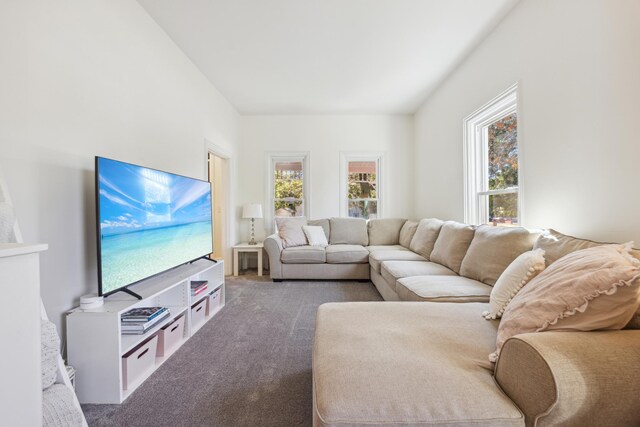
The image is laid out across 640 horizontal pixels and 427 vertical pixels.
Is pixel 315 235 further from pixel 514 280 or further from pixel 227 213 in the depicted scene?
pixel 514 280

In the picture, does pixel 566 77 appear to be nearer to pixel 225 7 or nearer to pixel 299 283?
pixel 225 7

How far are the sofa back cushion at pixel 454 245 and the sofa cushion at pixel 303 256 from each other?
159cm

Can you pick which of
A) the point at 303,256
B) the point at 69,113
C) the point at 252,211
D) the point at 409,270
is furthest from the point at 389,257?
the point at 69,113

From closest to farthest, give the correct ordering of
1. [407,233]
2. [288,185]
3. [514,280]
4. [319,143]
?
[514,280], [407,233], [319,143], [288,185]

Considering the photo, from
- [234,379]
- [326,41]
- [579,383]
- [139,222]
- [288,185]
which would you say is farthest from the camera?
[288,185]

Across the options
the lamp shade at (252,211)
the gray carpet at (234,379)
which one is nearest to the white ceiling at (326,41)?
the lamp shade at (252,211)

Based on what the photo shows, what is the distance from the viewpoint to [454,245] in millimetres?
2623

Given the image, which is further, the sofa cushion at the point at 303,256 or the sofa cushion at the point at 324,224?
the sofa cushion at the point at 324,224

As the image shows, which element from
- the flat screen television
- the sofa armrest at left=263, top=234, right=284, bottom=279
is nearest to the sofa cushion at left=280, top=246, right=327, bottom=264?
the sofa armrest at left=263, top=234, right=284, bottom=279

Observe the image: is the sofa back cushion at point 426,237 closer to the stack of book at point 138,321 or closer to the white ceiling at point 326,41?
the white ceiling at point 326,41

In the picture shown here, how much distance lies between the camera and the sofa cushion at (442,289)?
6.02 feet

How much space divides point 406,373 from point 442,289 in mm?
1142

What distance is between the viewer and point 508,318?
3.67 ft

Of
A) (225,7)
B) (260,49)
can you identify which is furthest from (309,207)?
(225,7)
